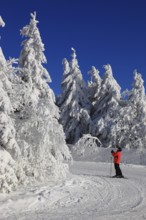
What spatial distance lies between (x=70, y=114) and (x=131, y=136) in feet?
25.2

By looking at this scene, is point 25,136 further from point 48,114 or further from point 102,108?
point 102,108

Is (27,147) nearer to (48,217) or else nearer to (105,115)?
(48,217)

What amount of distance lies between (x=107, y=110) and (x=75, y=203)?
31.3 meters

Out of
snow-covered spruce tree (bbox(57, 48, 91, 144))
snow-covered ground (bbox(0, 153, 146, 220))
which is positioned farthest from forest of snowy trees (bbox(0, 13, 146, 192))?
snow-covered ground (bbox(0, 153, 146, 220))

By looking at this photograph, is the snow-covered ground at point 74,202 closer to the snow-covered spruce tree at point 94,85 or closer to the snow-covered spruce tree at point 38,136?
the snow-covered spruce tree at point 38,136

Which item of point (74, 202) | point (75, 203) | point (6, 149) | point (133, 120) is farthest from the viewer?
point (133, 120)

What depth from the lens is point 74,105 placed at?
43250 millimetres

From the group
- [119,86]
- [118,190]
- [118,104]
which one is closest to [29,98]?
[118,190]

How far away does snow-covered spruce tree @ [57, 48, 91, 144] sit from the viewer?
43.4 m

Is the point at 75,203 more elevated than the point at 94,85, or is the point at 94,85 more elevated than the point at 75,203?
the point at 94,85

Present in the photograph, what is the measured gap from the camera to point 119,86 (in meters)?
45.4

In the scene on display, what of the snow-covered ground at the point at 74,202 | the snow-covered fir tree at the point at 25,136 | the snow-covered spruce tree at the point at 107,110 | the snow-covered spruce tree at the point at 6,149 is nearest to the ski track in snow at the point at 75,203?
the snow-covered ground at the point at 74,202

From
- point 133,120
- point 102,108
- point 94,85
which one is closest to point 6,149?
point 133,120

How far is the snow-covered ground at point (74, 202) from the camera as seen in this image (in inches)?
408
